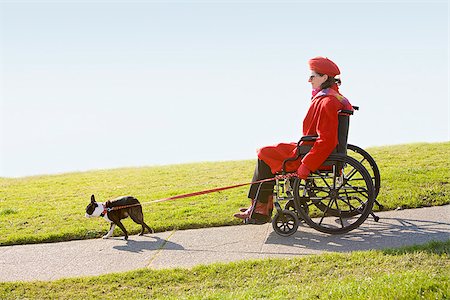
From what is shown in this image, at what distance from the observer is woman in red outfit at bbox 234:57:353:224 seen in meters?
6.03

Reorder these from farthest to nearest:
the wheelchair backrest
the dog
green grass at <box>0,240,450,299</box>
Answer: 1. the dog
2. the wheelchair backrest
3. green grass at <box>0,240,450,299</box>

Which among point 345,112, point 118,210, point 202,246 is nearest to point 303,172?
point 345,112

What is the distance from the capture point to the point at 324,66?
6.38 m

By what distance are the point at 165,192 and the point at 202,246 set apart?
341 centimetres

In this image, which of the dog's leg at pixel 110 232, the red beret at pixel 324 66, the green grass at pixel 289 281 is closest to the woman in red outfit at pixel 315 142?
the red beret at pixel 324 66

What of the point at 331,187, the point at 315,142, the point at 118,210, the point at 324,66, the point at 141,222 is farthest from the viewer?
Answer: the point at 141,222

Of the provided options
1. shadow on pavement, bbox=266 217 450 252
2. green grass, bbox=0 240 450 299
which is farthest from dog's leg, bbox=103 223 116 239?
shadow on pavement, bbox=266 217 450 252

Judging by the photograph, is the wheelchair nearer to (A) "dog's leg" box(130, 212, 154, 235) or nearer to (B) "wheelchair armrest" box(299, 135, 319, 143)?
(B) "wheelchair armrest" box(299, 135, 319, 143)

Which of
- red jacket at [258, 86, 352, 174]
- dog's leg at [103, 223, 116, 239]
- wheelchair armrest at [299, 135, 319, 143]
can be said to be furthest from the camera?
dog's leg at [103, 223, 116, 239]

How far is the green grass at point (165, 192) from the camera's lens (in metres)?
7.39

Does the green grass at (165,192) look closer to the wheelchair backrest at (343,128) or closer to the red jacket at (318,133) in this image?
the red jacket at (318,133)

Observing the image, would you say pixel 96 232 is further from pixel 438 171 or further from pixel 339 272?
pixel 438 171

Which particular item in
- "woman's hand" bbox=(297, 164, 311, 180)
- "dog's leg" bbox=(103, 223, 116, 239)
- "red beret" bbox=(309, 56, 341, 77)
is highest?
"red beret" bbox=(309, 56, 341, 77)

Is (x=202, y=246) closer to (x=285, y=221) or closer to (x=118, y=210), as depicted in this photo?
(x=285, y=221)
